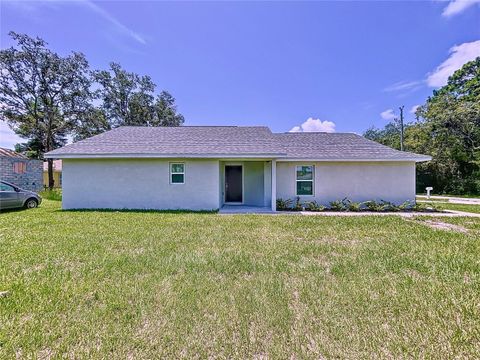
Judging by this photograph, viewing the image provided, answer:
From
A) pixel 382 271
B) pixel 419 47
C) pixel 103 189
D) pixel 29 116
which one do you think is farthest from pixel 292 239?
pixel 29 116

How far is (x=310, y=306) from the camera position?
3.07 meters

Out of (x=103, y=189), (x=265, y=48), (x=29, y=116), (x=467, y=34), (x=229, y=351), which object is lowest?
(x=229, y=351)

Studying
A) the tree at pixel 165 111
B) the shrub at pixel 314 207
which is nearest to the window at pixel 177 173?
the shrub at pixel 314 207

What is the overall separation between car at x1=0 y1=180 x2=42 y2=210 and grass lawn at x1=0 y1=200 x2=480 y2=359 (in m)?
5.98

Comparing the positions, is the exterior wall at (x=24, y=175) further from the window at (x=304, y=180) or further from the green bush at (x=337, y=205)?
the green bush at (x=337, y=205)

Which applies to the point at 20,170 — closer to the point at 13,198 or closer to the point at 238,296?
the point at 13,198

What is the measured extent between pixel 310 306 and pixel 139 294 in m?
2.43

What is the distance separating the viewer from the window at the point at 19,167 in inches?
790

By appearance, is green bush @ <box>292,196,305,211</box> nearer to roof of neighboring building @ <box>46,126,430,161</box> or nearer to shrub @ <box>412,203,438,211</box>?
roof of neighboring building @ <box>46,126,430,161</box>

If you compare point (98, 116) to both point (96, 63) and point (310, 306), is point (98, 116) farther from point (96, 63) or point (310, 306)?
point (310, 306)

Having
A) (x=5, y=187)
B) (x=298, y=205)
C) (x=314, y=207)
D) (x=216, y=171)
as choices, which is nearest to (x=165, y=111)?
(x=5, y=187)

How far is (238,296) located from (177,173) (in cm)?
880

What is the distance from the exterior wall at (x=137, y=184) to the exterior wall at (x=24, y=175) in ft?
44.0

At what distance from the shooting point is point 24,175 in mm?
21078
